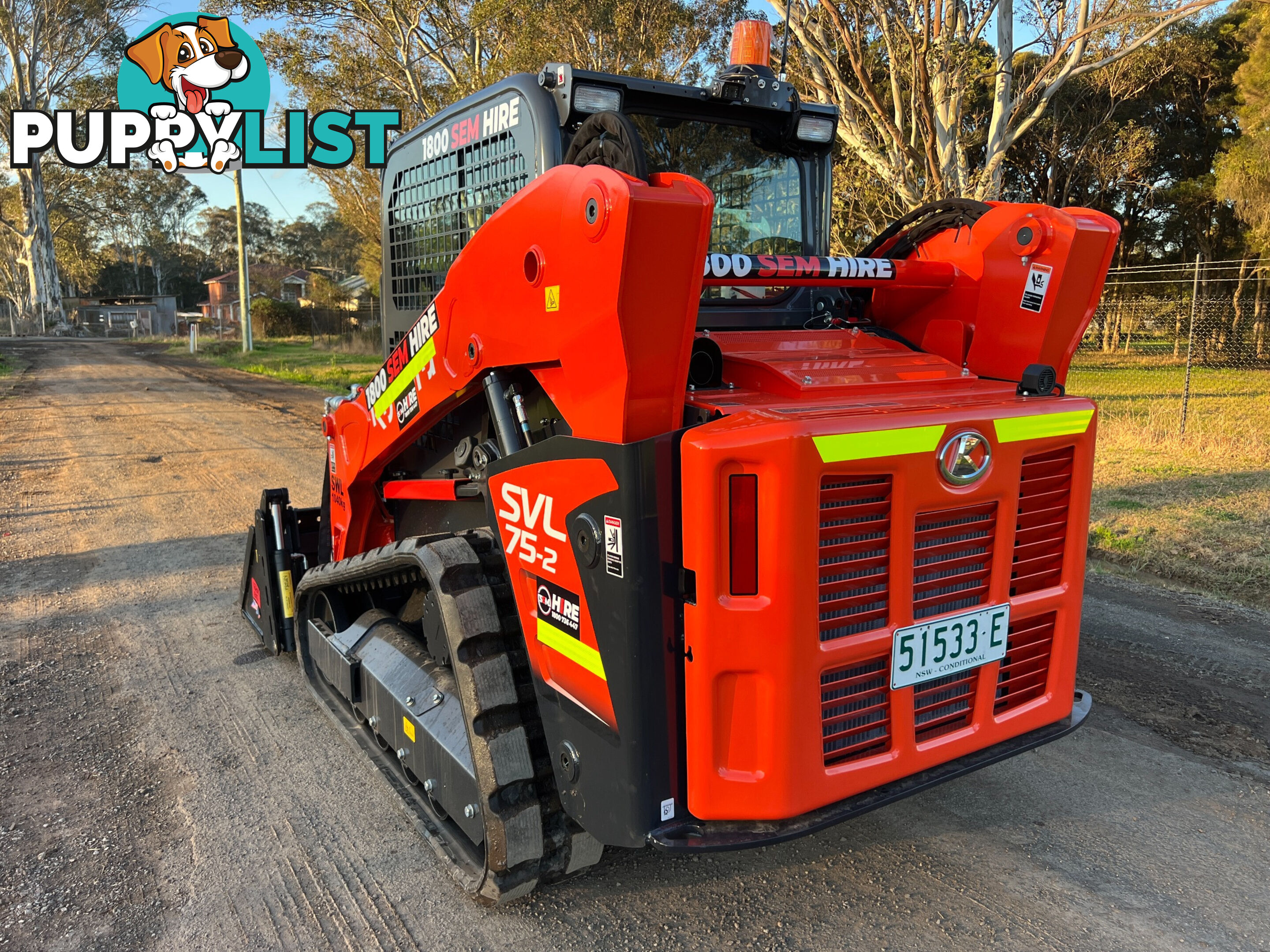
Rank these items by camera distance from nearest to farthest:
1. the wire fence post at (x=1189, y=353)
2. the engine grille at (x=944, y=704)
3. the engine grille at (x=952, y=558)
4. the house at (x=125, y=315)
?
1. the engine grille at (x=952, y=558)
2. the engine grille at (x=944, y=704)
3. the wire fence post at (x=1189, y=353)
4. the house at (x=125, y=315)

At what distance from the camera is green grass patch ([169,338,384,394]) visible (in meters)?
19.6

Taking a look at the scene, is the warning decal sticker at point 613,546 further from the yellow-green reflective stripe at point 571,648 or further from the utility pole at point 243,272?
the utility pole at point 243,272

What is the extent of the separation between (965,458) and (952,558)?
28 cm

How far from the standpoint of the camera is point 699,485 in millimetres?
2031

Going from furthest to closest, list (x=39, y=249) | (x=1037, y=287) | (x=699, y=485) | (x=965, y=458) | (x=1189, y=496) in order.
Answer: (x=39, y=249), (x=1189, y=496), (x=1037, y=287), (x=965, y=458), (x=699, y=485)

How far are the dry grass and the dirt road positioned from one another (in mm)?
677

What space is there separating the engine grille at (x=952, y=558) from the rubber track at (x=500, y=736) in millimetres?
1154

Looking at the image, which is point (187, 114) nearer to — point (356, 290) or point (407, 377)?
point (407, 377)

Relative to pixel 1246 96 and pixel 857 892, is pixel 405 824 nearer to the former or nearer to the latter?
pixel 857 892

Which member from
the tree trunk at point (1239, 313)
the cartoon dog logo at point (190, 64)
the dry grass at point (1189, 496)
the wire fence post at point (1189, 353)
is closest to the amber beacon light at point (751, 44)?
the dry grass at point (1189, 496)

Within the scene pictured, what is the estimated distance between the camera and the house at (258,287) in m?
73.9


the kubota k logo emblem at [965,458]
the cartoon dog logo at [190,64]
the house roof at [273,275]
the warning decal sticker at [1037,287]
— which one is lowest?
the kubota k logo emblem at [965,458]

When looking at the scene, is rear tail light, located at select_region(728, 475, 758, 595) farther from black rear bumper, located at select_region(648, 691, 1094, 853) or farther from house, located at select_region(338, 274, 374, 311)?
house, located at select_region(338, 274, 374, 311)

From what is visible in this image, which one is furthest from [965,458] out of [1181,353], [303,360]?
[303,360]
